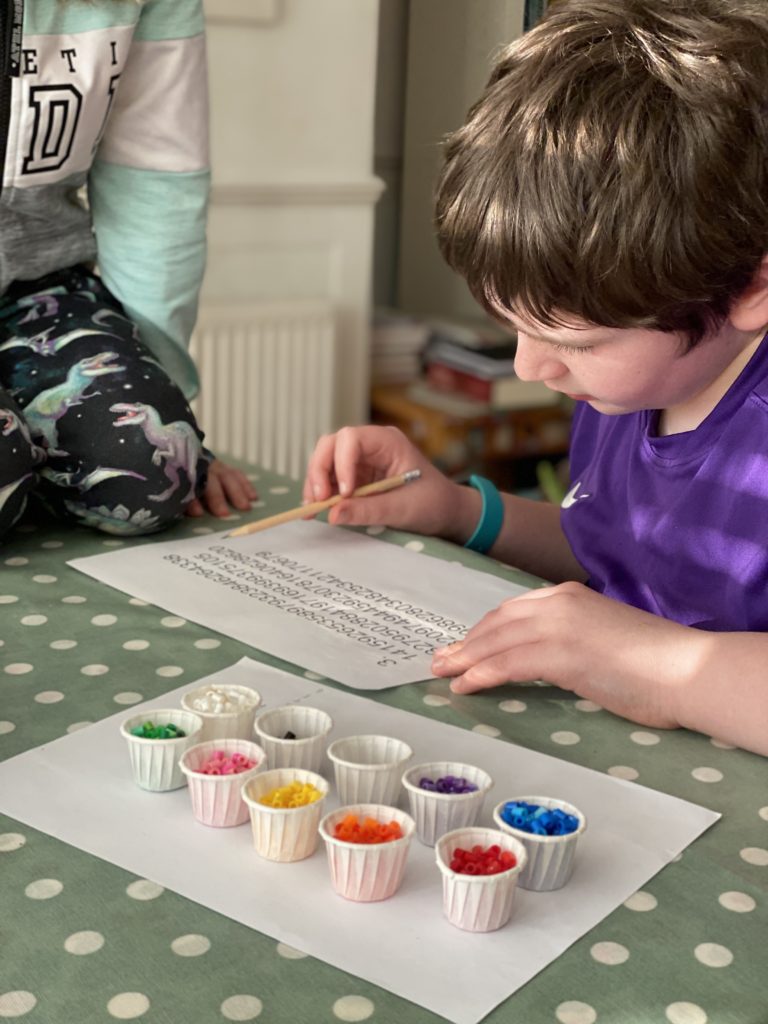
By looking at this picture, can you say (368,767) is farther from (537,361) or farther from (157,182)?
(157,182)

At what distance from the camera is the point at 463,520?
113 cm

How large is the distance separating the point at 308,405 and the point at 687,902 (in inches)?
76.8

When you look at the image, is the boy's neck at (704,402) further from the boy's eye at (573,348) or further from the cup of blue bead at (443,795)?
the cup of blue bead at (443,795)

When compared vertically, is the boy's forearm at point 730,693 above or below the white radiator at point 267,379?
above

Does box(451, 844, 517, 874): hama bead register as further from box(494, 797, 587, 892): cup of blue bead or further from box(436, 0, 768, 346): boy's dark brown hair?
box(436, 0, 768, 346): boy's dark brown hair

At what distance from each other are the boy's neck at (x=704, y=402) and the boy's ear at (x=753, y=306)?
0.07ft

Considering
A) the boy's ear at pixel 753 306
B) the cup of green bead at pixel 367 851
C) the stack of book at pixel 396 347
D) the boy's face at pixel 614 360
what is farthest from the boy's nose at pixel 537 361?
the stack of book at pixel 396 347

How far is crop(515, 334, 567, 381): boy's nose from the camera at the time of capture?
31.9 inches

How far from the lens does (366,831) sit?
0.57 metres

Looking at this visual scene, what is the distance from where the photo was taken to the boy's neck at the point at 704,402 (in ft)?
2.87

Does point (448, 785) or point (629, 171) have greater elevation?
point (629, 171)

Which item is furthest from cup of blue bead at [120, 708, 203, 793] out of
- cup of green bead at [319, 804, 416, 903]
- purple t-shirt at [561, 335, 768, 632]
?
purple t-shirt at [561, 335, 768, 632]

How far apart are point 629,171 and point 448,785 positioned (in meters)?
0.37

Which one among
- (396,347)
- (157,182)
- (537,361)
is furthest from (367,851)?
(396,347)
